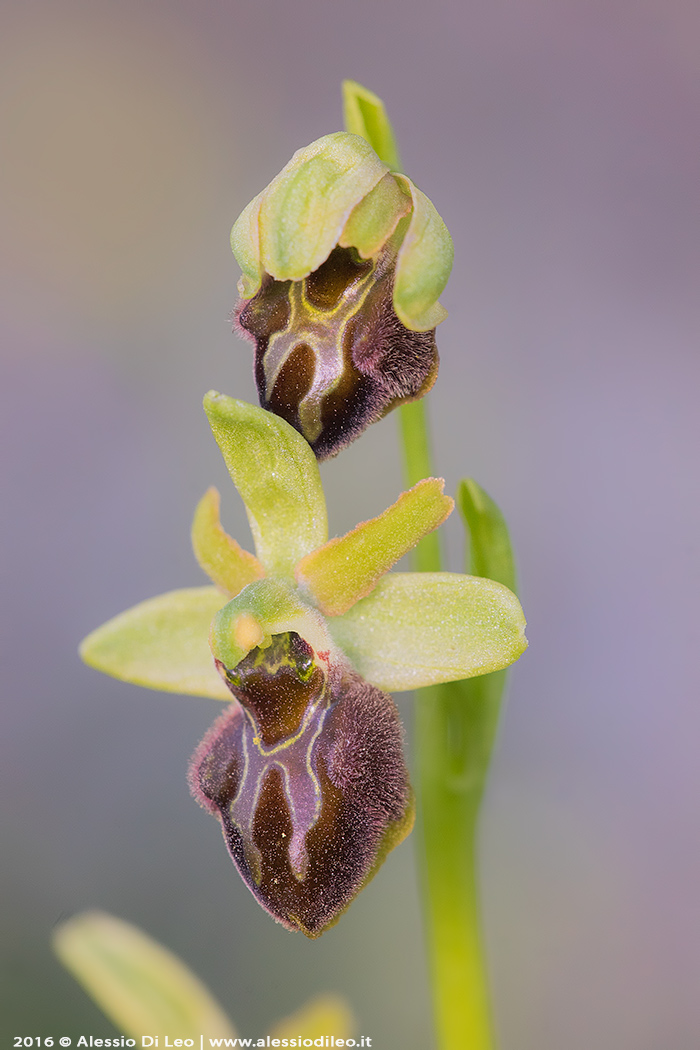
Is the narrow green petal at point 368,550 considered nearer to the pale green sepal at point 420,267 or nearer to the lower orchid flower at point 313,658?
the lower orchid flower at point 313,658

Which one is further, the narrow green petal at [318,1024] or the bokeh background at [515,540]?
the bokeh background at [515,540]

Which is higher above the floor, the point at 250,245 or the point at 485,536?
the point at 250,245

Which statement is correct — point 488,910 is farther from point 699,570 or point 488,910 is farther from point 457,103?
point 457,103

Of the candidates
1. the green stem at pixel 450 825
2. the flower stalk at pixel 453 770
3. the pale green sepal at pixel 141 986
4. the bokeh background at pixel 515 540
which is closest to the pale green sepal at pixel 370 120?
the flower stalk at pixel 453 770

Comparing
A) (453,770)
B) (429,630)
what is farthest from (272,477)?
(453,770)

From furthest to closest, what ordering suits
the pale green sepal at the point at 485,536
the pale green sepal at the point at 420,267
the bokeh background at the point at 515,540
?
the bokeh background at the point at 515,540
the pale green sepal at the point at 485,536
the pale green sepal at the point at 420,267

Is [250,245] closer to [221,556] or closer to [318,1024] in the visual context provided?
[221,556]

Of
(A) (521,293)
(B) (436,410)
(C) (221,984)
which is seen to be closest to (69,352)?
(B) (436,410)
